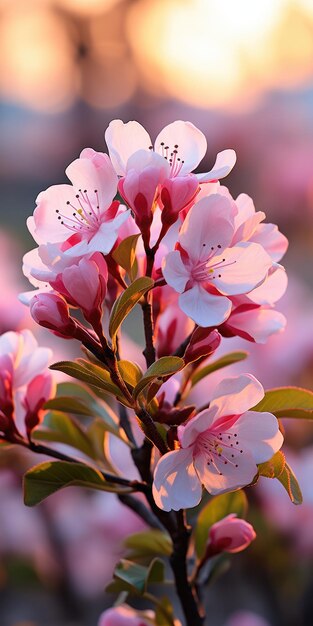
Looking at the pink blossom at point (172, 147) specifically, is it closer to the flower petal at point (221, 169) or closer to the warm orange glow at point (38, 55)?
the flower petal at point (221, 169)

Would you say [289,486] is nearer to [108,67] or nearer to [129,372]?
[129,372]

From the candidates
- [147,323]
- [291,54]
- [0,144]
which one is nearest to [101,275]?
[147,323]

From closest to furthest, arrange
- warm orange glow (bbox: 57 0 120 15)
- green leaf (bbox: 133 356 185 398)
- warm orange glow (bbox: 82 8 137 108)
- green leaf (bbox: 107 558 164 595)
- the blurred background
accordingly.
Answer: green leaf (bbox: 133 356 185 398) < green leaf (bbox: 107 558 164 595) < the blurred background < warm orange glow (bbox: 57 0 120 15) < warm orange glow (bbox: 82 8 137 108)

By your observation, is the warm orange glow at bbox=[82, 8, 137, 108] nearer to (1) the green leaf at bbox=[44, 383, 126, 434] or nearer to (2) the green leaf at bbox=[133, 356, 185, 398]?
(1) the green leaf at bbox=[44, 383, 126, 434]

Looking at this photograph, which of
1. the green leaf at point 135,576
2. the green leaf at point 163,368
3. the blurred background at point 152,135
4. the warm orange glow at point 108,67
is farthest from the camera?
the warm orange glow at point 108,67

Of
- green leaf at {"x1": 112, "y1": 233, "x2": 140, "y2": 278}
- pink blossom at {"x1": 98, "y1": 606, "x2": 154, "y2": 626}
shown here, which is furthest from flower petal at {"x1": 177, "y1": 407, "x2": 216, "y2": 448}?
pink blossom at {"x1": 98, "y1": 606, "x2": 154, "y2": 626}

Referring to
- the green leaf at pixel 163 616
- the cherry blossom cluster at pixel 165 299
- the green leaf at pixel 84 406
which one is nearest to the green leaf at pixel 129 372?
the cherry blossom cluster at pixel 165 299
